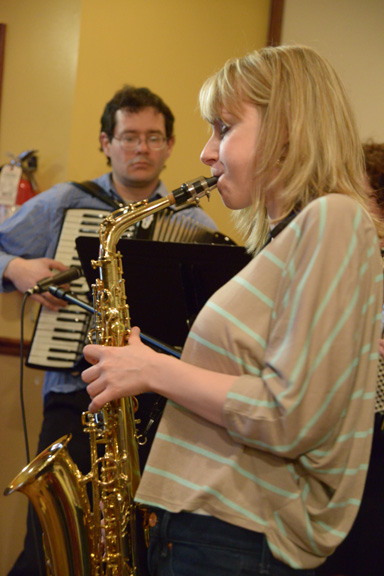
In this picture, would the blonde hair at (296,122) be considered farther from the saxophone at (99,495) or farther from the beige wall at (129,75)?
the beige wall at (129,75)

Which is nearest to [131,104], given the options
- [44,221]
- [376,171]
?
[44,221]

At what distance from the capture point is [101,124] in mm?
2742

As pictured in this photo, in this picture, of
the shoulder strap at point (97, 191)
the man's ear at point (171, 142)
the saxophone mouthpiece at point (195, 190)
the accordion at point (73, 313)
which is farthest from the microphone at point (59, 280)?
the man's ear at point (171, 142)

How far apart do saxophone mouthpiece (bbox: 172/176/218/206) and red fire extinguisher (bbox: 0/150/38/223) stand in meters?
1.65

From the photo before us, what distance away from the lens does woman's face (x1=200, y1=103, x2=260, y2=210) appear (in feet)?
3.68

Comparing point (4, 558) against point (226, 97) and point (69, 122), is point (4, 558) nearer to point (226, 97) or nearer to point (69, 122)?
point (69, 122)

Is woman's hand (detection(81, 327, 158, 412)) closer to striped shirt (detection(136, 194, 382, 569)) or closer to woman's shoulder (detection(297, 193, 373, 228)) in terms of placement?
striped shirt (detection(136, 194, 382, 569))

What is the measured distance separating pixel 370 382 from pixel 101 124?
2.07 meters

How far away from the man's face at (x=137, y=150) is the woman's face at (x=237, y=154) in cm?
148

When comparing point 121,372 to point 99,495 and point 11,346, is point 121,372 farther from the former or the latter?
point 11,346

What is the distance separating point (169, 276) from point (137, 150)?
1.09m

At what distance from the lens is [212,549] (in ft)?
3.23

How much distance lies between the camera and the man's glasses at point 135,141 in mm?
2632

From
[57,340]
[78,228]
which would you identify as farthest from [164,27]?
[57,340]
